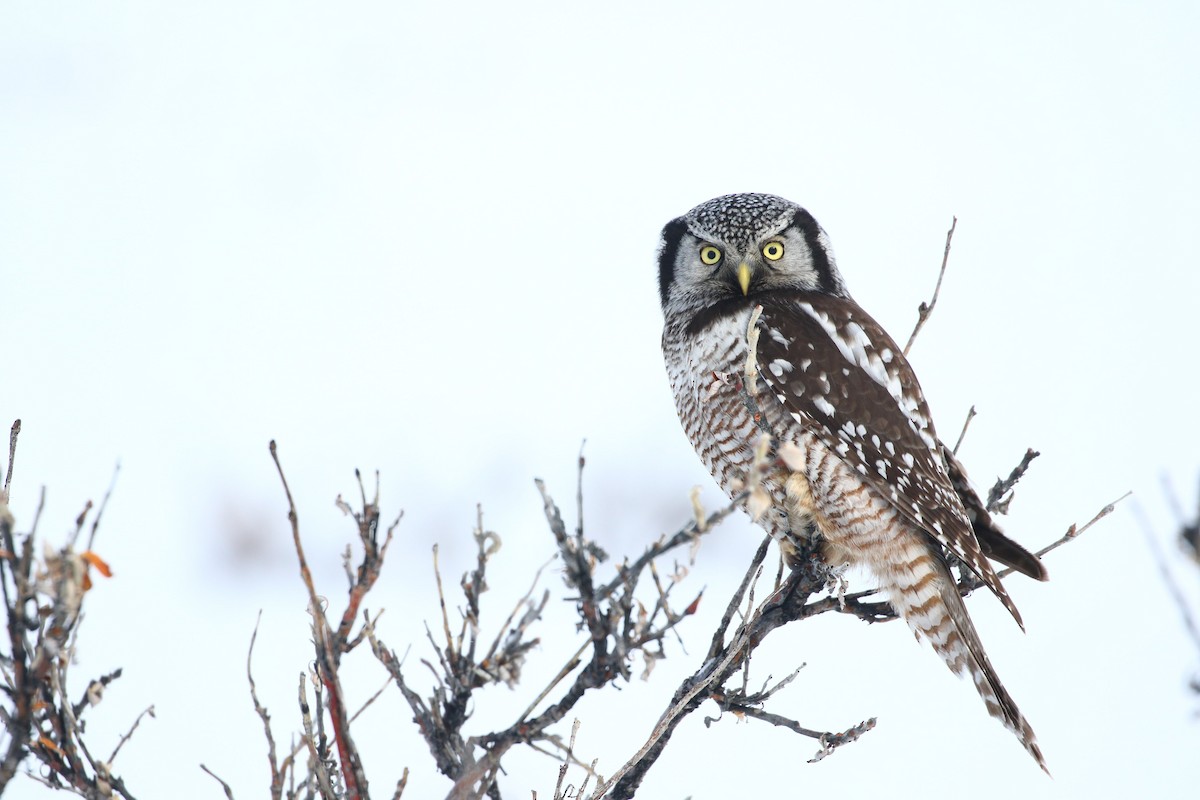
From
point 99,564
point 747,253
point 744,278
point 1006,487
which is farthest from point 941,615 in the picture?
point 99,564

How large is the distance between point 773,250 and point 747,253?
0.14 m

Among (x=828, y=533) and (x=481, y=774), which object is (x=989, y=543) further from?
(x=481, y=774)

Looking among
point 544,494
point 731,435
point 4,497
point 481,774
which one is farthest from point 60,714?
point 731,435

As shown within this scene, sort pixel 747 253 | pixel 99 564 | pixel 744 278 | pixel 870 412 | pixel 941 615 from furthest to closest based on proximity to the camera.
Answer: pixel 747 253 → pixel 744 278 → pixel 870 412 → pixel 941 615 → pixel 99 564

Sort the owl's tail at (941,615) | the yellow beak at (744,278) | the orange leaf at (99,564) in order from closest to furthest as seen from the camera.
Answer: the orange leaf at (99,564) < the owl's tail at (941,615) < the yellow beak at (744,278)

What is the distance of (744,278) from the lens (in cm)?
466

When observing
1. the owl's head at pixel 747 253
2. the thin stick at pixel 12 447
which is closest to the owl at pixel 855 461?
the owl's head at pixel 747 253

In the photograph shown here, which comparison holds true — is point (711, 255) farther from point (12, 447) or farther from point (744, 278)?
point (12, 447)

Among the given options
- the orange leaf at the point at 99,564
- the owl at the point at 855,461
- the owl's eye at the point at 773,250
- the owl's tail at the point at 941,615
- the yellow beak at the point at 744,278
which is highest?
the owl's eye at the point at 773,250

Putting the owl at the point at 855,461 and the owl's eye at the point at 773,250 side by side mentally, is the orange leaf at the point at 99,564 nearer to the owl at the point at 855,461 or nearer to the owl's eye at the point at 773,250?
the owl at the point at 855,461

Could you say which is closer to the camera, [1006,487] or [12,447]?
[12,447]

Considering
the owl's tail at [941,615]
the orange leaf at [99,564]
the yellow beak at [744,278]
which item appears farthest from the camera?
the yellow beak at [744,278]

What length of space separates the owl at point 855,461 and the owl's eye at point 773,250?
13.4 inches

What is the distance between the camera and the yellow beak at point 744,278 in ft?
15.2
